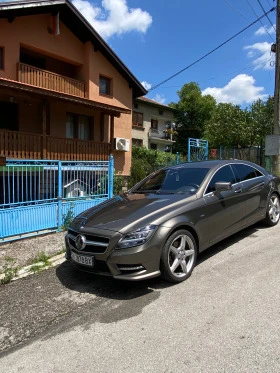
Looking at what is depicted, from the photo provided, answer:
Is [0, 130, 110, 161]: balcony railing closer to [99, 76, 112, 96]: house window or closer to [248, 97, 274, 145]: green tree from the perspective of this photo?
[99, 76, 112, 96]: house window

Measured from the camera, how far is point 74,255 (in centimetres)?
426

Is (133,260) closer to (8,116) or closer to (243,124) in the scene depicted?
(8,116)

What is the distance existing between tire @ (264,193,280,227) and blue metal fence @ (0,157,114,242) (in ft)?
13.3

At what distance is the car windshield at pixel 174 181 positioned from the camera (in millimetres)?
5020

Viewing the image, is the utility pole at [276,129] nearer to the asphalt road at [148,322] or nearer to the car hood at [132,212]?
the asphalt road at [148,322]

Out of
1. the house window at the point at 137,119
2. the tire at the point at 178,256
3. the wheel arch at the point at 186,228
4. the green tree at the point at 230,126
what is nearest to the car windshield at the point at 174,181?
the wheel arch at the point at 186,228

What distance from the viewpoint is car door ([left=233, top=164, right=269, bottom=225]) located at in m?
5.68

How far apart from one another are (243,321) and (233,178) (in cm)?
295

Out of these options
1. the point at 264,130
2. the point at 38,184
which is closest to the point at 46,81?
the point at 38,184

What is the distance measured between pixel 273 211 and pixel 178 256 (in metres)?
3.33

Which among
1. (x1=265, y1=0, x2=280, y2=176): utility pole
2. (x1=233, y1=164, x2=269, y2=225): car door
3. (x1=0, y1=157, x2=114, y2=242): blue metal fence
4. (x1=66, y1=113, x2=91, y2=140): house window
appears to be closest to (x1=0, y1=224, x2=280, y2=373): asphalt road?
(x1=233, y1=164, x2=269, y2=225): car door

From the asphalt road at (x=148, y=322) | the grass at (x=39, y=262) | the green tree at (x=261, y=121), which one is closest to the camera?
the asphalt road at (x=148, y=322)

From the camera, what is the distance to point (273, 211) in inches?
259

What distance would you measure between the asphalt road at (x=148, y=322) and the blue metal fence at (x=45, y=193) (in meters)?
2.07
